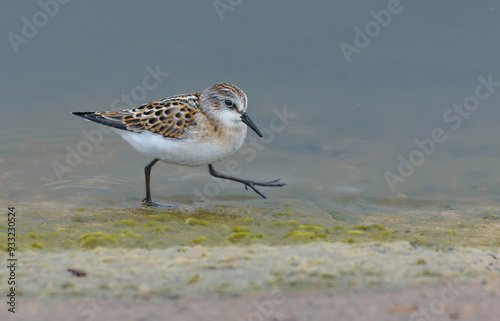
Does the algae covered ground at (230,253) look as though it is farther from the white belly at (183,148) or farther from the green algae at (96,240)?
the white belly at (183,148)

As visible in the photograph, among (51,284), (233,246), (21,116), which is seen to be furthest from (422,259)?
(21,116)

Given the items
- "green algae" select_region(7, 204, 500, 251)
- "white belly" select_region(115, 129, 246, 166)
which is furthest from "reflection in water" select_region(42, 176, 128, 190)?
"white belly" select_region(115, 129, 246, 166)

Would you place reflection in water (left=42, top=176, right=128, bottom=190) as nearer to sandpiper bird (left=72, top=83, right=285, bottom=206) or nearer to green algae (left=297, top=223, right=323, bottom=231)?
sandpiper bird (left=72, top=83, right=285, bottom=206)

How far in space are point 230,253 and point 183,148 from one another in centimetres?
261

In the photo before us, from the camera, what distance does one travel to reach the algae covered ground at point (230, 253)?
5.16 metres

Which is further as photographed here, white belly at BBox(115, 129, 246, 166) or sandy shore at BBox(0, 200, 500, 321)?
white belly at BBox(115, 129, 246, 166)

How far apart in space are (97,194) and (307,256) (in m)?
4.30

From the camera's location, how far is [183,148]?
8.17 metres

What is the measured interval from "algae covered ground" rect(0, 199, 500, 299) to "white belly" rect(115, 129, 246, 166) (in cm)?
69

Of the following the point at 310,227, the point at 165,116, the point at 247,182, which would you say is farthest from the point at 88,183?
the point at 310,227

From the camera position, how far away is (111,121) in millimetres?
8594

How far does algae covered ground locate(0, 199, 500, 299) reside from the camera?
5.16m

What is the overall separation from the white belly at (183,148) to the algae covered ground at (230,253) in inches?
27.0

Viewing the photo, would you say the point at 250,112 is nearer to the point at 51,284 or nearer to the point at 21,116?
the point at 21,116
